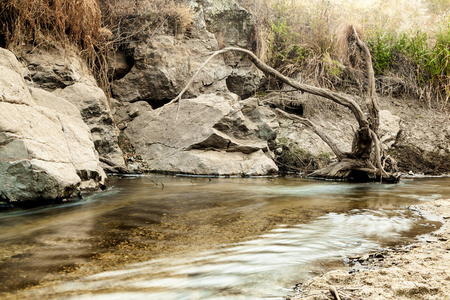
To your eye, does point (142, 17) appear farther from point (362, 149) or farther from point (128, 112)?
point (362, 149)

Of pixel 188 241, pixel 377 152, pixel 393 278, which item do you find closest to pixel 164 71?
pixel 377 152

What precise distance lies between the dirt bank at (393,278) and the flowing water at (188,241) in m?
0.13

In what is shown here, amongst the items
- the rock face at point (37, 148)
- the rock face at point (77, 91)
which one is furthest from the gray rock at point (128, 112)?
the rock face at point (37, 148)

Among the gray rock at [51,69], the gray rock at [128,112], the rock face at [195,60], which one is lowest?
the gray rock at [128,112]

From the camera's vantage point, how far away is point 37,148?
128 inches

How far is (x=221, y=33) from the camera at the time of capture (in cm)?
934

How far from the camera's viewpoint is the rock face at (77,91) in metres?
5.72

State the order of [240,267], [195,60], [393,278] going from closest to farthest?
1. [393,278]
2. [240,267]
3. [195,60]

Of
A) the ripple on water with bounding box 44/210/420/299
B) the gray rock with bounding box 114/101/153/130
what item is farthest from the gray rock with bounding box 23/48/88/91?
the ripple on water with bounding box 44/210/420/299

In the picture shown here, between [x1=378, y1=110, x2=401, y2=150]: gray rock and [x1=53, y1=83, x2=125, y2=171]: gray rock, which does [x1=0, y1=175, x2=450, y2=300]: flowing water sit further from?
[x1=378, y1=110, x2=401, y2=150]: gray rock

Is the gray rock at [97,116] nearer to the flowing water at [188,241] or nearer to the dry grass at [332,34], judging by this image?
the flowing water at [188,241]

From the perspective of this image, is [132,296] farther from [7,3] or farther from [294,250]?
[7,3]

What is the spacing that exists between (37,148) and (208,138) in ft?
11.2

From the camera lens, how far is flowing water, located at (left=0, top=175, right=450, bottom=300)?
1.54 metres
